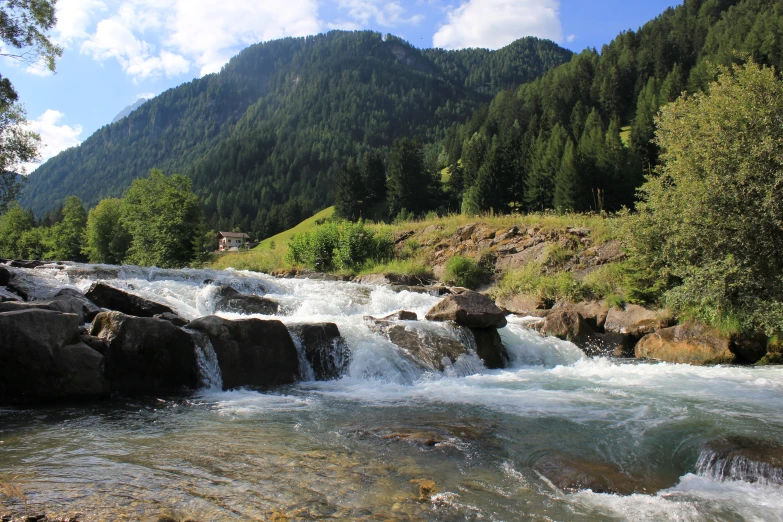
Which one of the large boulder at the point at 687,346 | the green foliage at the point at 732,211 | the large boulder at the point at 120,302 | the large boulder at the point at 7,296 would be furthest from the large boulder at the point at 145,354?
the green foliage at the point at 732,211

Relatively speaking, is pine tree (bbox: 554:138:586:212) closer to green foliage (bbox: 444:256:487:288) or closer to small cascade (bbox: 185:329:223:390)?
green foliage (bbox: 444:256:487:288)

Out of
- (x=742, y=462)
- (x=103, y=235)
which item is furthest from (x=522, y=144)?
(x=742, y=462)

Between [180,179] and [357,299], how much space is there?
91.0ft

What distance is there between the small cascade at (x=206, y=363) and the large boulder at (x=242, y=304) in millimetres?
5096

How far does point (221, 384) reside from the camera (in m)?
10.0

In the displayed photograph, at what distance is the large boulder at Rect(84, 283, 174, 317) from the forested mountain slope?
27.6 meters

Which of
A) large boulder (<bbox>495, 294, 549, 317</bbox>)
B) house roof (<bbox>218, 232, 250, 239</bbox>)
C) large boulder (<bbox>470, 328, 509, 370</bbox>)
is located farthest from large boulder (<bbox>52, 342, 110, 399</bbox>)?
house roof (<bbox>218, 232, 250, 239</bbox>)

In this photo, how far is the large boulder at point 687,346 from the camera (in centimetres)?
1389

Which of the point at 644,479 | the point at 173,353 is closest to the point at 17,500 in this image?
the point at 173,353

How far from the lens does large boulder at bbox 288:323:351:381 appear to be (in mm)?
11383

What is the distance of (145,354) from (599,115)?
88901 millimetres

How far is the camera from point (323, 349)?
1157cm

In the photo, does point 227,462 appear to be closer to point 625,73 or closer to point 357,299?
point 357,299

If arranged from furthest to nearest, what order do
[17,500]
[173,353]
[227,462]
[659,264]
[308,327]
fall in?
[659,264] → [308,327] → [173,353] → [227,462] → [17,500]
